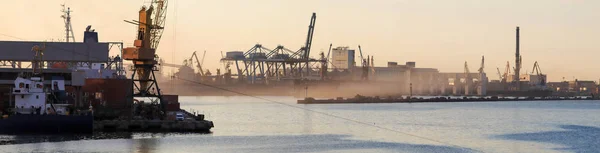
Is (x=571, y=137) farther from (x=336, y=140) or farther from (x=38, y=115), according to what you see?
(x=38, y=115)

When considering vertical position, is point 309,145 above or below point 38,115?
below

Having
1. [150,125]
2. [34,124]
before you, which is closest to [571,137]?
[150,125]

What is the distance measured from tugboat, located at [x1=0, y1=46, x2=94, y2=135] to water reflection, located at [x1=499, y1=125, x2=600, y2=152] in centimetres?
3357

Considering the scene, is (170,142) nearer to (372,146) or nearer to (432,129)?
(372,146)

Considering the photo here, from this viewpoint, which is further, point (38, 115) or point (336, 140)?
point (336, 140)

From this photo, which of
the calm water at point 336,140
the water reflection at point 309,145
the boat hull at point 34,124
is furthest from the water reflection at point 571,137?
the boat hull at point 34,124

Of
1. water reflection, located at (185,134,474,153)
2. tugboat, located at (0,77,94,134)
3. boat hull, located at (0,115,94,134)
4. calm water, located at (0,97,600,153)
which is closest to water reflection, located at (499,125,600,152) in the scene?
calm water, located at (0,97,600,153)

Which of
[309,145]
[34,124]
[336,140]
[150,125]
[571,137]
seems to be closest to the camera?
[34,124]

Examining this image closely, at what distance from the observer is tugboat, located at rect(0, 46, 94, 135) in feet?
197

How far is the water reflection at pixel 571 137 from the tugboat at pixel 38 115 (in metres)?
33.6

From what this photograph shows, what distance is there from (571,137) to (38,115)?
43.8m

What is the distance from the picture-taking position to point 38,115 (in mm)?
60094

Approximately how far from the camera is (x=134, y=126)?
235ft

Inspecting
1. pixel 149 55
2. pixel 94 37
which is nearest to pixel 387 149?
pixel 149 55
